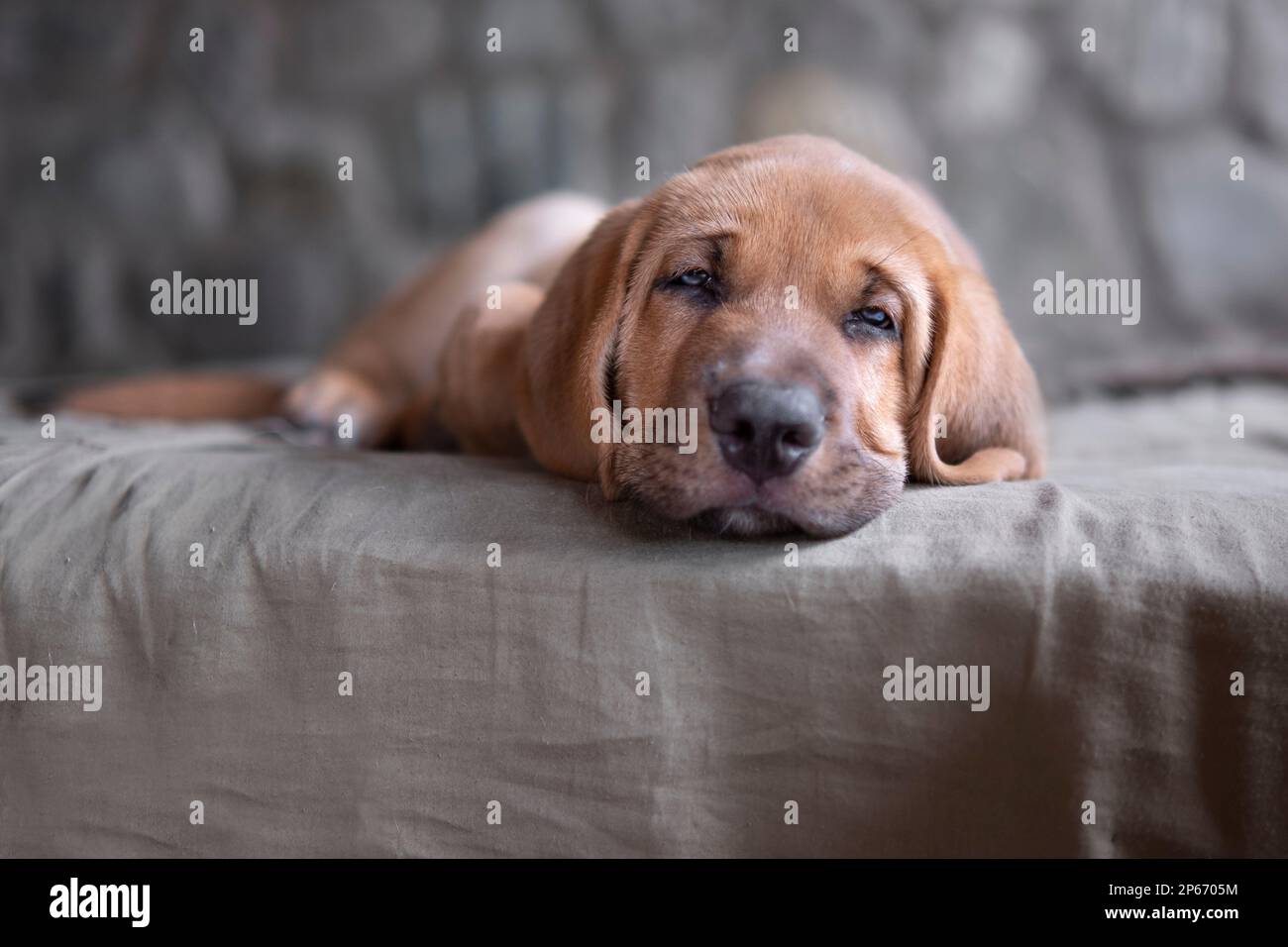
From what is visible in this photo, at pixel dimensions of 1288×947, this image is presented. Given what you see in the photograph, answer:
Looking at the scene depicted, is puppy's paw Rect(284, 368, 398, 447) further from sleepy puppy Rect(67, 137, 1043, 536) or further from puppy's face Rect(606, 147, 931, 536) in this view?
puppy's face Rect(606, 147, 931, 536)

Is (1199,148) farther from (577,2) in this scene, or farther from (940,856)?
(940,856)

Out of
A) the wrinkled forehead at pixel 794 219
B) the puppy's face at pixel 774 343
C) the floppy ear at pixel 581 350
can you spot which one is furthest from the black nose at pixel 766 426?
the wrinkled forehead at pixel 794 219

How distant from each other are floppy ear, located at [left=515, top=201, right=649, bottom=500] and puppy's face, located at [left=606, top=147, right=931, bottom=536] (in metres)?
0.03

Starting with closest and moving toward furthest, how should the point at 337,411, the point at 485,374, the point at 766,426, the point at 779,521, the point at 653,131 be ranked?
the point at 766,426, the point at 779,521, the point at 485,374, the point at 337,411, the point at 653,131

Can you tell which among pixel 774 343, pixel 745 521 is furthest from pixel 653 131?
pixel 745 521

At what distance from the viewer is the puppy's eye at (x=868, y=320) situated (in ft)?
8.14

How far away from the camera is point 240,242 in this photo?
6.01m

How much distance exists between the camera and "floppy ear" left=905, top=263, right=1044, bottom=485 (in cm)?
252

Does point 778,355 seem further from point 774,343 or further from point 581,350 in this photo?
point 581,350

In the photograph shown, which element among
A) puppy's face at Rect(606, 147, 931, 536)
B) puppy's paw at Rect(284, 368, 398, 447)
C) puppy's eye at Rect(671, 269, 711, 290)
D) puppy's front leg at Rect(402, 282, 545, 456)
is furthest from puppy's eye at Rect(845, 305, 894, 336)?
puppy's paw at Rect(284, 368, 398, 447)

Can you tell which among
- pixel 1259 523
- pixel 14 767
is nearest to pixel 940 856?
pixel 1259 523

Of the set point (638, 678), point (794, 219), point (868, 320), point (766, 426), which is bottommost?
point (638, 678)

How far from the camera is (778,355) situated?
223 centimetres

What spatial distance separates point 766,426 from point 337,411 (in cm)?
216
